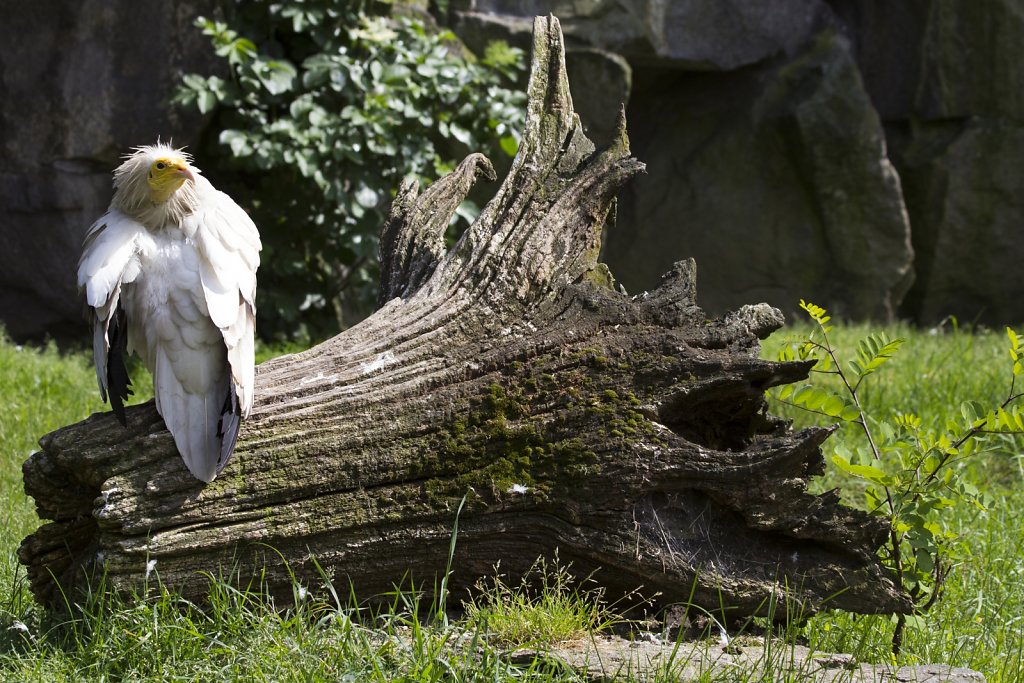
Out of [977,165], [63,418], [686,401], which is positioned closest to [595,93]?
[977,165]

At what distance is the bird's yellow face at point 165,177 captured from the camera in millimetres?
3275

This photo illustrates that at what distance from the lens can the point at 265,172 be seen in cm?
682

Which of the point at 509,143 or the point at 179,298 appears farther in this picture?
the point at 509,143

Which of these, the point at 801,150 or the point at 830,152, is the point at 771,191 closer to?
the point at 801,150

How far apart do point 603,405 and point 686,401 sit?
225mm

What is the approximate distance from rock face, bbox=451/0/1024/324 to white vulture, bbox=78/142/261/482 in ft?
14.7

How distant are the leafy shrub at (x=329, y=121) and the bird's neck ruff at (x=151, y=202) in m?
2.87

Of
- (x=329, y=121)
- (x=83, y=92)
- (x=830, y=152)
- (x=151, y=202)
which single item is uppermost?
(x=83, y=92)

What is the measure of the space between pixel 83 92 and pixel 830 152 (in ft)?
15.8

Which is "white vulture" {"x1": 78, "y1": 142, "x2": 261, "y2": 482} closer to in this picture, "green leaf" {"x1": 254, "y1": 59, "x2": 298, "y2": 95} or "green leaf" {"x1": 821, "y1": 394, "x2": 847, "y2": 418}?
"green leaf" {"x1": 821, "y1": 394, "x2": 847, "y2": 418}

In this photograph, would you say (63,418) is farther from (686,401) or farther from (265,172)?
(686,401)

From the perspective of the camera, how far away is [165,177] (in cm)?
328

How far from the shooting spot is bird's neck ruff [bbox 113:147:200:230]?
3305mm

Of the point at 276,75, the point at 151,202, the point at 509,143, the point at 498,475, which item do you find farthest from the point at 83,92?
the point at 498,475
